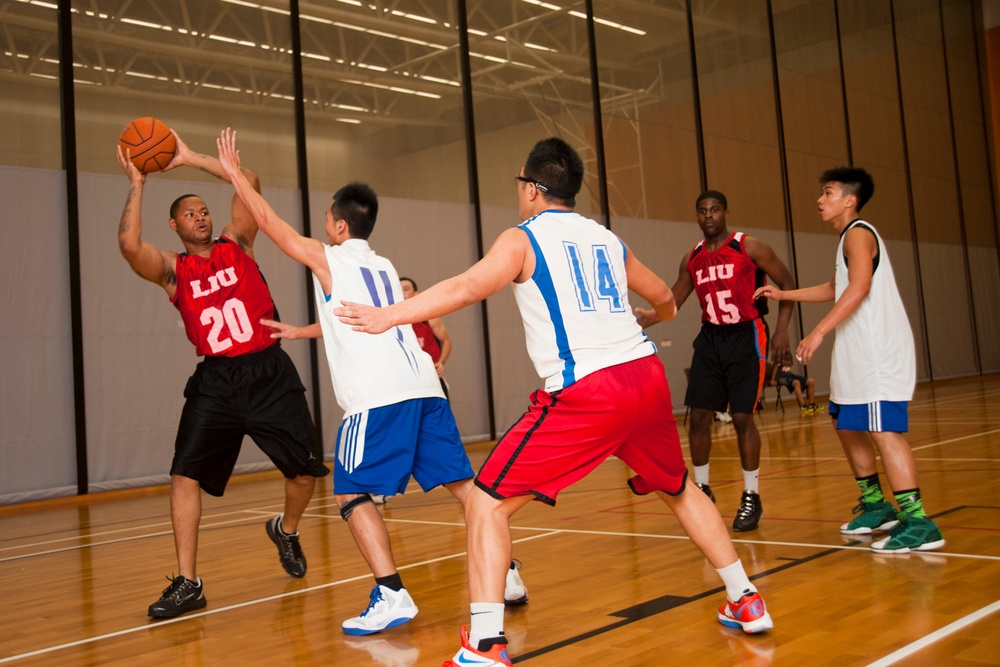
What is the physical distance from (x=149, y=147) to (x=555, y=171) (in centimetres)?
215

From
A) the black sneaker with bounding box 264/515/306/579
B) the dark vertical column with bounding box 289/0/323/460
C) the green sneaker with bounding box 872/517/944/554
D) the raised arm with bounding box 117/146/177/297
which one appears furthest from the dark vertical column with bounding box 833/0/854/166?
the raised arm with bounding box 117/146/177/297

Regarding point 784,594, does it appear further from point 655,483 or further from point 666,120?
point 666,120

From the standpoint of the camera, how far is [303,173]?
33.2ft

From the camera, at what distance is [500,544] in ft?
8.58

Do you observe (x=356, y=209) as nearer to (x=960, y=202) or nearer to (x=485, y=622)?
(x=485, y=622)

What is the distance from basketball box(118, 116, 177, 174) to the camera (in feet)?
13.6

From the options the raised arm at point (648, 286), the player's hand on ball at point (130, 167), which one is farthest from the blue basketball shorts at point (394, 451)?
the player's hand on ball at point (130, 167)

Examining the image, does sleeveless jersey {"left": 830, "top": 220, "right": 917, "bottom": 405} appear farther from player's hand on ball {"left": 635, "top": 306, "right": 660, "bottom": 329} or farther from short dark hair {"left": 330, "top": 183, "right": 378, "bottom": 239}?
short dark hair {"left": 330, "top": 183, "right": 378, "bottom": 239}

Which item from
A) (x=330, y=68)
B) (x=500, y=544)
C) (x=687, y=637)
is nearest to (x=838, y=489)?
(x=687, y=637)

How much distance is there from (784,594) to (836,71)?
1556 cm

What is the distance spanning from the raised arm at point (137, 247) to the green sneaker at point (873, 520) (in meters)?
3.27

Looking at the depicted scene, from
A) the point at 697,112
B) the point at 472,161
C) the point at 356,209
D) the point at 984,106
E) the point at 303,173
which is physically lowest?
the point at 356,209

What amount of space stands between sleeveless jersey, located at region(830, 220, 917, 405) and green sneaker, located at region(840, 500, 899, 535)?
0.61 m

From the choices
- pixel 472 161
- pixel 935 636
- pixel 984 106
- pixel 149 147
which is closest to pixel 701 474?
pixel 935 636
